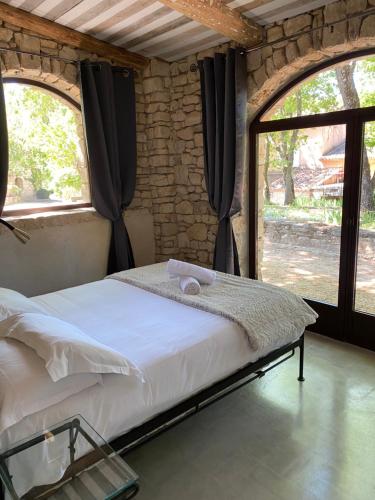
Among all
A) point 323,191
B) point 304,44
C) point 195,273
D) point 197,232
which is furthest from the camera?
point 197,232

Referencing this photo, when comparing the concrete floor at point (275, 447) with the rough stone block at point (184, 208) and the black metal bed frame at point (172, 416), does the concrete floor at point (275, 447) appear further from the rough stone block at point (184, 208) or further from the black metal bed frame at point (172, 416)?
the rough stone block at point (184, 208)

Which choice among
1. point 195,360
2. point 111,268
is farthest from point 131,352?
point 111,268

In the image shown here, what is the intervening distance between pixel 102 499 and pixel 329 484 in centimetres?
114

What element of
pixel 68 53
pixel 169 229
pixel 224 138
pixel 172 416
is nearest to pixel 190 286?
pixel 172 416

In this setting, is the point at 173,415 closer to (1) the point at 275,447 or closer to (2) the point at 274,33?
(1) the point at 275,447

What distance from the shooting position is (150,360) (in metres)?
1.75

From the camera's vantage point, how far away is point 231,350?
204 centimetres

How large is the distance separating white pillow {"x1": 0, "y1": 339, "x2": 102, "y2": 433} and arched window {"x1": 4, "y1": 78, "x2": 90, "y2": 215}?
2.08m

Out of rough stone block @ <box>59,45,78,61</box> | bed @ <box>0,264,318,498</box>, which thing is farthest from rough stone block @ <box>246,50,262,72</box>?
bed @ <box>0,264,318,498</box>

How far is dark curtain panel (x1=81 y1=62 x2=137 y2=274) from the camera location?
3.45m

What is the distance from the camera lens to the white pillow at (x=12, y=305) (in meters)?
2.00

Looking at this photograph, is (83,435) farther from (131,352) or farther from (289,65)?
(289,65)

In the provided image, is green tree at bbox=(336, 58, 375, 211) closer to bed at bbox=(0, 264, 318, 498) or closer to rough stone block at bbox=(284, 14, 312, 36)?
rough stone block at bbox=(284, 14, 312, 36)

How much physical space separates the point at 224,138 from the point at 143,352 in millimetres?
2318
